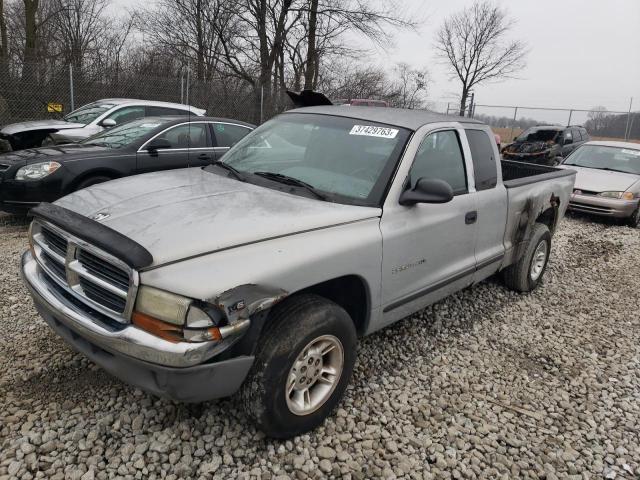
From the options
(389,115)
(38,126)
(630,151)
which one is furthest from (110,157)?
(630,151)

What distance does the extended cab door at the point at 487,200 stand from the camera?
379 centimetres

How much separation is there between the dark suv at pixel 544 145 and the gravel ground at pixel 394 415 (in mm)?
10496

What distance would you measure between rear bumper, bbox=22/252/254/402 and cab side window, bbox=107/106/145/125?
7.53 metres

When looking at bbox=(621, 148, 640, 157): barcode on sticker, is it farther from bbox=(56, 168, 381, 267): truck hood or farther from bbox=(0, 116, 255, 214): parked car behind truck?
bbox=(56, 168, 381, 267): truck hood

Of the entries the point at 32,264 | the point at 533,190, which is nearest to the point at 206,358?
the point at 32,264

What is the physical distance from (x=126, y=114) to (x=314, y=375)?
812 centimetres

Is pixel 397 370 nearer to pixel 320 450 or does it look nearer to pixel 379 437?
pixel 379 437

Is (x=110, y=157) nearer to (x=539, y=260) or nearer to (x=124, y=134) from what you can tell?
(x=124, y=134)

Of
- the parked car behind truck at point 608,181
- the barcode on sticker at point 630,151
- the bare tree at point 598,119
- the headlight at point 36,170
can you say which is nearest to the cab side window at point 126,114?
the headlight at point 36,170

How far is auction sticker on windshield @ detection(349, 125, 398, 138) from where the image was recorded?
322 cm

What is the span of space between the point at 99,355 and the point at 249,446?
931mm

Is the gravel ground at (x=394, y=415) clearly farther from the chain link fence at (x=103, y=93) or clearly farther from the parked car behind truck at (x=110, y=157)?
the chain link fence at (x=103, y=93)

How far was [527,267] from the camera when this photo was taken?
15.7ft

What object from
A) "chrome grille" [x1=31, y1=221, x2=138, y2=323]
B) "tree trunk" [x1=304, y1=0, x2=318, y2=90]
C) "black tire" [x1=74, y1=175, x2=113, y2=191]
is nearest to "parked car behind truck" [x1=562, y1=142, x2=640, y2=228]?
"black tire" [x1=74, y1=175, x2=113, y2=191]
